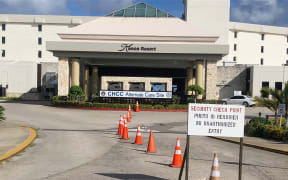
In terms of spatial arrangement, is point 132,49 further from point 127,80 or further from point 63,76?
point 63,76

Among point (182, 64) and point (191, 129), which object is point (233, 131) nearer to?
point (191, 129)

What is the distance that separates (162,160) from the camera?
394 inches

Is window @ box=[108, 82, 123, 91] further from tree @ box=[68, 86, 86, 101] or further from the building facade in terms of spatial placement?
tree @ box=[68, 86, 86, 101]

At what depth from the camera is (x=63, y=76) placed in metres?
38.8

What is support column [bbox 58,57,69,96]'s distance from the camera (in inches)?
1528

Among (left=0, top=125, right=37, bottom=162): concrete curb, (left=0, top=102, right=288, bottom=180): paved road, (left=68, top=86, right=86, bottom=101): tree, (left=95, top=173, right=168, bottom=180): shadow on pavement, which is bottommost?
(left=0, top=102, right=288, bottom=180): paved road

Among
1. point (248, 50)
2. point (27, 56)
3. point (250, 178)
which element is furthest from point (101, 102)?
point (248, 50)

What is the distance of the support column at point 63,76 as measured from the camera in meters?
38.8

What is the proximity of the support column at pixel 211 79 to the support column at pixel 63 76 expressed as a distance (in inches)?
663

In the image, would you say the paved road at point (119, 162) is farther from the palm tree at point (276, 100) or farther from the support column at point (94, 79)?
the support column at point (94, 79)

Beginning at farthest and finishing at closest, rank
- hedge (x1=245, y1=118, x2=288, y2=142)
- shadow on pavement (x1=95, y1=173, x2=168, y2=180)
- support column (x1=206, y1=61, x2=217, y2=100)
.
→ support column (x1=206, y1=61, x2=217, y2=100) → hedge (x1=245, y1=118, x2=288, y2=142) → shadow on pavement (x1=95, y1=173, x2=168, y2=180)

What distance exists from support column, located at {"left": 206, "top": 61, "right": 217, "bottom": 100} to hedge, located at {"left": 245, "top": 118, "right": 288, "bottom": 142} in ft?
67.4

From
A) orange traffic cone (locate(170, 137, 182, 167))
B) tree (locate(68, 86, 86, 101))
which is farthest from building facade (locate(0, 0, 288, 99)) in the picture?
orange traffic cone (locate(170, 137, 182, 167))

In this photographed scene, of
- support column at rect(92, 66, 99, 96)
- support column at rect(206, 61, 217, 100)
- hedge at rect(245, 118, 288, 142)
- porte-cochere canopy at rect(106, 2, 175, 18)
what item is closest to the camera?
hedge at rect(245, 118, 288, 142)
